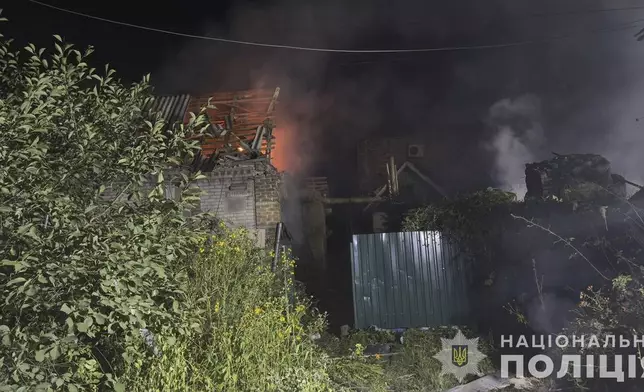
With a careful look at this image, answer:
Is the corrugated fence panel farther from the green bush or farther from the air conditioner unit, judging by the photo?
the air conditioner unit

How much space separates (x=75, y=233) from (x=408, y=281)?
22.2 feet

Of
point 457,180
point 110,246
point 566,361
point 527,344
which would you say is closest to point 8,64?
point 110,246

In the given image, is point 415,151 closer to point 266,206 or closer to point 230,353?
point 266,206

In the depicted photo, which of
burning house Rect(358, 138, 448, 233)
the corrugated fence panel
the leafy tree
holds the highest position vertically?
burning house Rect(358, 138, 448, 233)

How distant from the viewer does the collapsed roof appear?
9664 millimetres

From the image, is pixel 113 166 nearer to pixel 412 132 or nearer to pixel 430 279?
pixel 430 279

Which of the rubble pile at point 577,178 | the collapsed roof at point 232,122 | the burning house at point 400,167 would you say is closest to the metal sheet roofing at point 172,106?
the collapsed roof at point 232,122

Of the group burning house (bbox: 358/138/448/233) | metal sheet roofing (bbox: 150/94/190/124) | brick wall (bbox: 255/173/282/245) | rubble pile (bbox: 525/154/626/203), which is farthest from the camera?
burning house (bbox: 358/138/448/233)

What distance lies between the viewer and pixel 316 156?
21.5 metres

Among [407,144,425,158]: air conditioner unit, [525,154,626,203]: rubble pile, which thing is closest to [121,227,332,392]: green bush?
[525,154,626,203]: rubble pile

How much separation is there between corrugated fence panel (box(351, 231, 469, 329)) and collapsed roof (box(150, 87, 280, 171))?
10.2 feet

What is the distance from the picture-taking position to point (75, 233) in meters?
2.28

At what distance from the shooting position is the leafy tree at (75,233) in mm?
2254

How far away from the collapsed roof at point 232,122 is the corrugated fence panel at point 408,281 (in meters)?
3.12
